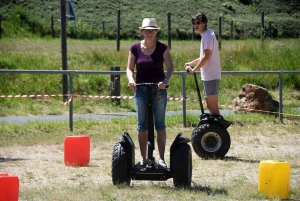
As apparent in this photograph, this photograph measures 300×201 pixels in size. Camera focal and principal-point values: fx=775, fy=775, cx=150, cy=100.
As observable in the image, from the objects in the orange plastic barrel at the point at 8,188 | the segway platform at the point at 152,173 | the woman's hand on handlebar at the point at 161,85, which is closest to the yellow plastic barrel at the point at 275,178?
the segway platform at the point at 152,173

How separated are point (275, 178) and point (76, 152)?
3.62 metres

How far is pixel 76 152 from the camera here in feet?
35.1

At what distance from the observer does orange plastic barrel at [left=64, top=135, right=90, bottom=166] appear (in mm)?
10688

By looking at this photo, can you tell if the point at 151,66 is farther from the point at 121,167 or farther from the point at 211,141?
the point at 211,141

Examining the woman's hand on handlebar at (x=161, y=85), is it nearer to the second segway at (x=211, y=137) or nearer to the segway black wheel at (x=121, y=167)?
the segway black wheel at (x=121, y=167)

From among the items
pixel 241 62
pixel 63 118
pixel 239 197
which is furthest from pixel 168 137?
pixel 241 62

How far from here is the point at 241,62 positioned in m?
24.6

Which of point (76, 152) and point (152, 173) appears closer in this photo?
point (152, 173)

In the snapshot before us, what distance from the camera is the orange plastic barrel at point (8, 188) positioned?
7.16 m

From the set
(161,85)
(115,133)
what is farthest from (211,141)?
(115,133)

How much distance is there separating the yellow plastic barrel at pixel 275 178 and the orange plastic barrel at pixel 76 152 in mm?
3419

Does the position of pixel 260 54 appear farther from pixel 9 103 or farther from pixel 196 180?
pixel 196 180

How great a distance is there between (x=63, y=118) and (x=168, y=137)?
3.68 meters

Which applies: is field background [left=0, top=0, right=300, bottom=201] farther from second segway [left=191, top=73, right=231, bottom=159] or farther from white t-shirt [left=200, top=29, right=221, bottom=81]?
white t-shirt [left=200, top=29, right=221, bottom=81]
